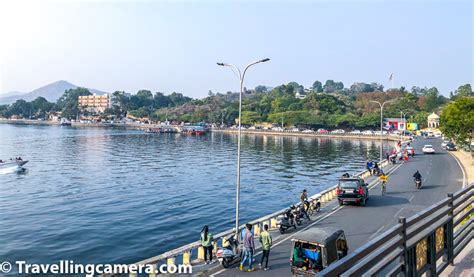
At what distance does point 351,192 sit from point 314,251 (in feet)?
52.2

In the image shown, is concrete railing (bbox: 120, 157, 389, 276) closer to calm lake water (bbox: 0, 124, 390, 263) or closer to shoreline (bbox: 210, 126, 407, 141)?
calm lake water (bbox: 0, 124, 390, 263)

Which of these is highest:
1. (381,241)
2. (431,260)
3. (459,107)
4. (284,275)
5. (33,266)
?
(459,107)

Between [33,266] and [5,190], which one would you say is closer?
[33,266]

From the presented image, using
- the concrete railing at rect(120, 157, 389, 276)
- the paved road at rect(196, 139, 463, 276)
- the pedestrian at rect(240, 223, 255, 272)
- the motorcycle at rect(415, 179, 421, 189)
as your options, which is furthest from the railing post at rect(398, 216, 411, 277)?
the motorcycle at rect(415, 179, 421, 189)

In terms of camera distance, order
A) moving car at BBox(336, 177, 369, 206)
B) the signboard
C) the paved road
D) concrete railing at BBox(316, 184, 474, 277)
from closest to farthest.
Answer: concrete railing at BBox(316, 184, 474, 277) → the paved road → moving car at BBox(336, 177, 369, 206) → the signboard

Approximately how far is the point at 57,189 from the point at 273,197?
25.4 metres

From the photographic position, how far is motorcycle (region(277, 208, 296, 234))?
22.8 m

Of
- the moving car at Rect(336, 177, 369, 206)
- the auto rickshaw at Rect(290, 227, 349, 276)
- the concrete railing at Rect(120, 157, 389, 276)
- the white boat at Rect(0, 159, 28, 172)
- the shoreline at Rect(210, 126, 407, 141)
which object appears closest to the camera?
the auto rickshaw at Rect(290, 227, 349, 276)

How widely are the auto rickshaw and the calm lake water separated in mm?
12539

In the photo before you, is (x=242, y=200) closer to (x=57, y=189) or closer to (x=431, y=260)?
(x=57, y=189)

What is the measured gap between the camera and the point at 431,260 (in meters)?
7.18

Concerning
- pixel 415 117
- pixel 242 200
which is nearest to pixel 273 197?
pixel 242 200

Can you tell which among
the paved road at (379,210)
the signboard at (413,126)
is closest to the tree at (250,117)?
the signboard at (413,126)

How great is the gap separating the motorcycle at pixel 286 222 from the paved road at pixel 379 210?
55 centimetres
